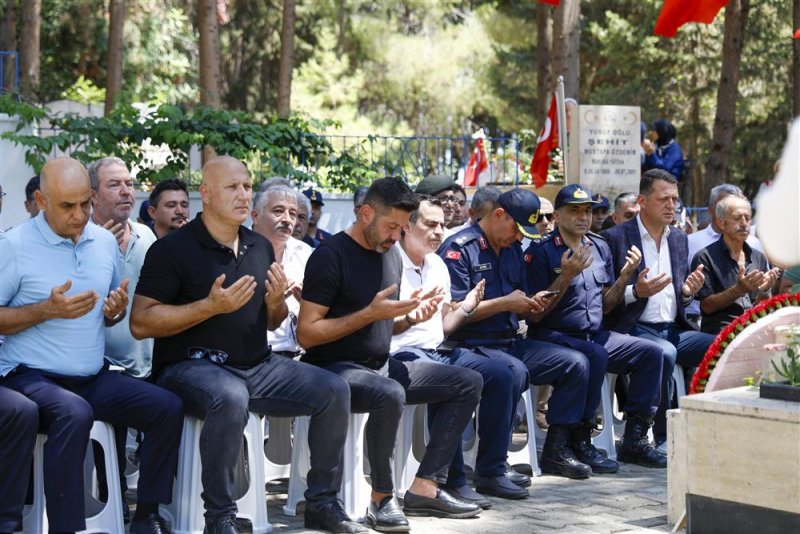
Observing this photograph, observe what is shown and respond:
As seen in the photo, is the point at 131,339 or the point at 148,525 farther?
the point at 131,339

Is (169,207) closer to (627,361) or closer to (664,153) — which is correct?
(627,361)

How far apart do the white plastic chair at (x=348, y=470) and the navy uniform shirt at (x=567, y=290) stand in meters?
1.88

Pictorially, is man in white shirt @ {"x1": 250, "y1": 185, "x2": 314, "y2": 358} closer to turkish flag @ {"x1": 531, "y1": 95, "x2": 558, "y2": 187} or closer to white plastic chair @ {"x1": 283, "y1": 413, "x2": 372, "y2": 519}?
white plastic chair @ {"x1": 283, "y1": 413, "x2": 372, "y2": 519}

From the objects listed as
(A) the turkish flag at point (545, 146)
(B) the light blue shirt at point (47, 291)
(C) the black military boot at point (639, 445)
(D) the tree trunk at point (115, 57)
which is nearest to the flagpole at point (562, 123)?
(A) the turkish flag at point (545, 146)

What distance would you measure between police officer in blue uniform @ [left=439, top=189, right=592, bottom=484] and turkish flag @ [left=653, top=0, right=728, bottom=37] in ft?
14.5

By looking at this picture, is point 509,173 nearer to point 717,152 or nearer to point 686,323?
point 717,152

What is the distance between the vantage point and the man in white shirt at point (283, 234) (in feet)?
23.1

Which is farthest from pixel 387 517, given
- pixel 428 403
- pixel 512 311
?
pixel 512 311

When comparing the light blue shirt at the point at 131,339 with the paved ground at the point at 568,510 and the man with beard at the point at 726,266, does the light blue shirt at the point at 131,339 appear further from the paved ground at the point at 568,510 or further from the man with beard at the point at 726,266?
the man with beard at the point at 726,266

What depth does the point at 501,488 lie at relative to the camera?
6941 millimetres

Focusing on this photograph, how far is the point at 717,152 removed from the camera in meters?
18.3

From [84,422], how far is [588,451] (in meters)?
3.73

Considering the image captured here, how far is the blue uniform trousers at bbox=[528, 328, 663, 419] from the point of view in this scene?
25.7ft

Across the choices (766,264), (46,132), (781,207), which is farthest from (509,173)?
(781,207)
